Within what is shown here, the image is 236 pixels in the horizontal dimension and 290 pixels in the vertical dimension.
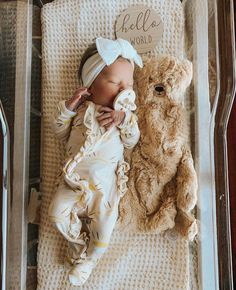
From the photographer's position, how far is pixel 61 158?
3.37 feet

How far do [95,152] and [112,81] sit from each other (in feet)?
0.53

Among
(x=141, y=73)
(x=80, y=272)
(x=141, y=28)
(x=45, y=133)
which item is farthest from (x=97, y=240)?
(x=141, y=28)

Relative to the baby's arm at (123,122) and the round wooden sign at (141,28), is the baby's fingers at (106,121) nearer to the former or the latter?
the baby's arm at (123,122)

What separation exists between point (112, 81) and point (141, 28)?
0.21 metres

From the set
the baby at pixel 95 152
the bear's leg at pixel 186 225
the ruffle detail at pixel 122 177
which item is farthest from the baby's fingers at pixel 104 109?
the bear's leg at pixel 186 225

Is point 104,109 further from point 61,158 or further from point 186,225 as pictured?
point 186,225

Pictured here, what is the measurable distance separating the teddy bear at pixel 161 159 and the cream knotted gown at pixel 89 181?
34mm

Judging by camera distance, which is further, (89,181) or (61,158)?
(61,158)

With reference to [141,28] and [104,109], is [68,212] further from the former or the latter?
[141,28]

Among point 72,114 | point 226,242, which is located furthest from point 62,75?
point 226,242

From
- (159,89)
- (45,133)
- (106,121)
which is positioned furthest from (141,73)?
(45,133)

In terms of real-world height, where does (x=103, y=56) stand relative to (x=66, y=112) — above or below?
above

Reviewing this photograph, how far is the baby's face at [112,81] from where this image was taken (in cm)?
94

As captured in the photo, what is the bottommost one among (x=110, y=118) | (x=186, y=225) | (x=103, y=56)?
(x=186, y=225)
